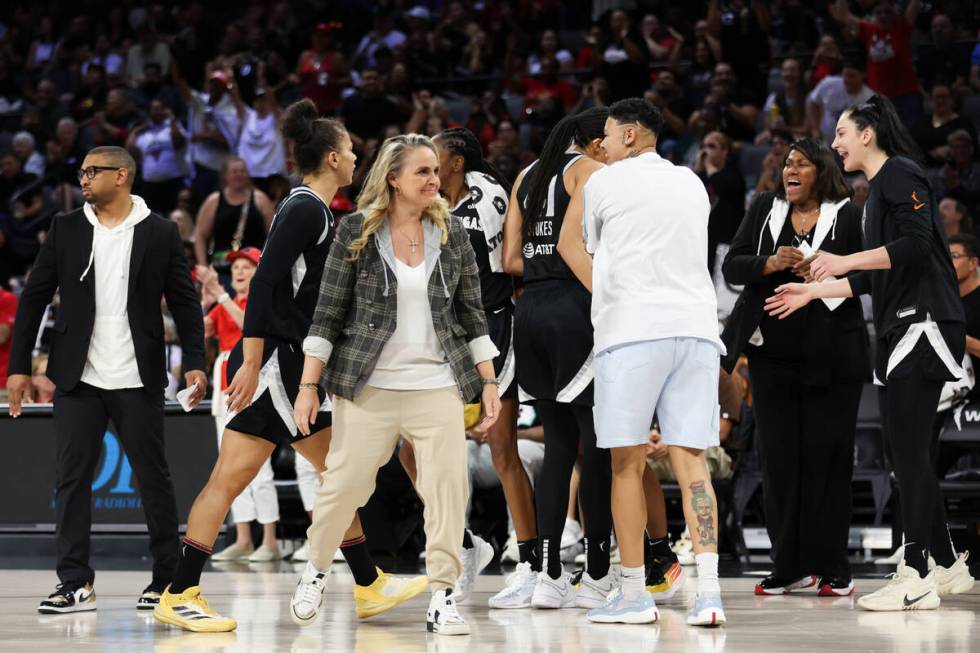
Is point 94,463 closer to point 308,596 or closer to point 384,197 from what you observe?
point 308,596

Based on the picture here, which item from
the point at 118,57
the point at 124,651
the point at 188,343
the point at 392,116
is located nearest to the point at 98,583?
the point at 188,343

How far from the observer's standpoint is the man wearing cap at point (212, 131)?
1476cm

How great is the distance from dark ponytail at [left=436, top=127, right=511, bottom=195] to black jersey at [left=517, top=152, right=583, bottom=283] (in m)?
0.47

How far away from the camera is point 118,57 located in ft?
59.7

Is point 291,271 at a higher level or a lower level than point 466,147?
lower

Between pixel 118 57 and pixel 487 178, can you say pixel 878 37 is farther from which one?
pixel 118 57

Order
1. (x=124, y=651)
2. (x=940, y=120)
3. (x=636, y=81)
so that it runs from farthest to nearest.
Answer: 1. (x=636, y=81)
2. (x=940, y=120)
3. (x=124, y=651)

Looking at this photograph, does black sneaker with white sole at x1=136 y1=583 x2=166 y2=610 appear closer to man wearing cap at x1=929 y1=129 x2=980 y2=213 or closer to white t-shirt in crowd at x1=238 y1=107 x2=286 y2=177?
man wearing cap at x1=929 y1=129 x2=980 y2=213

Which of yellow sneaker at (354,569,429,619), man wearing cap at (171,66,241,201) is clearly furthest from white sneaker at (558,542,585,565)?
man wearing cap at (171,66,241,201)

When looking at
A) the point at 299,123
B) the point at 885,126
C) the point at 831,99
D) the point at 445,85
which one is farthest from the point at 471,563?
the point at 445,85

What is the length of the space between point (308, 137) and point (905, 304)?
8.42ft

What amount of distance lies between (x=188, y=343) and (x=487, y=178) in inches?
60.1

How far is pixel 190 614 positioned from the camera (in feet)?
17.4

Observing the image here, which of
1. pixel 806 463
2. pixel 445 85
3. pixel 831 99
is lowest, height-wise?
pixel 806 463
